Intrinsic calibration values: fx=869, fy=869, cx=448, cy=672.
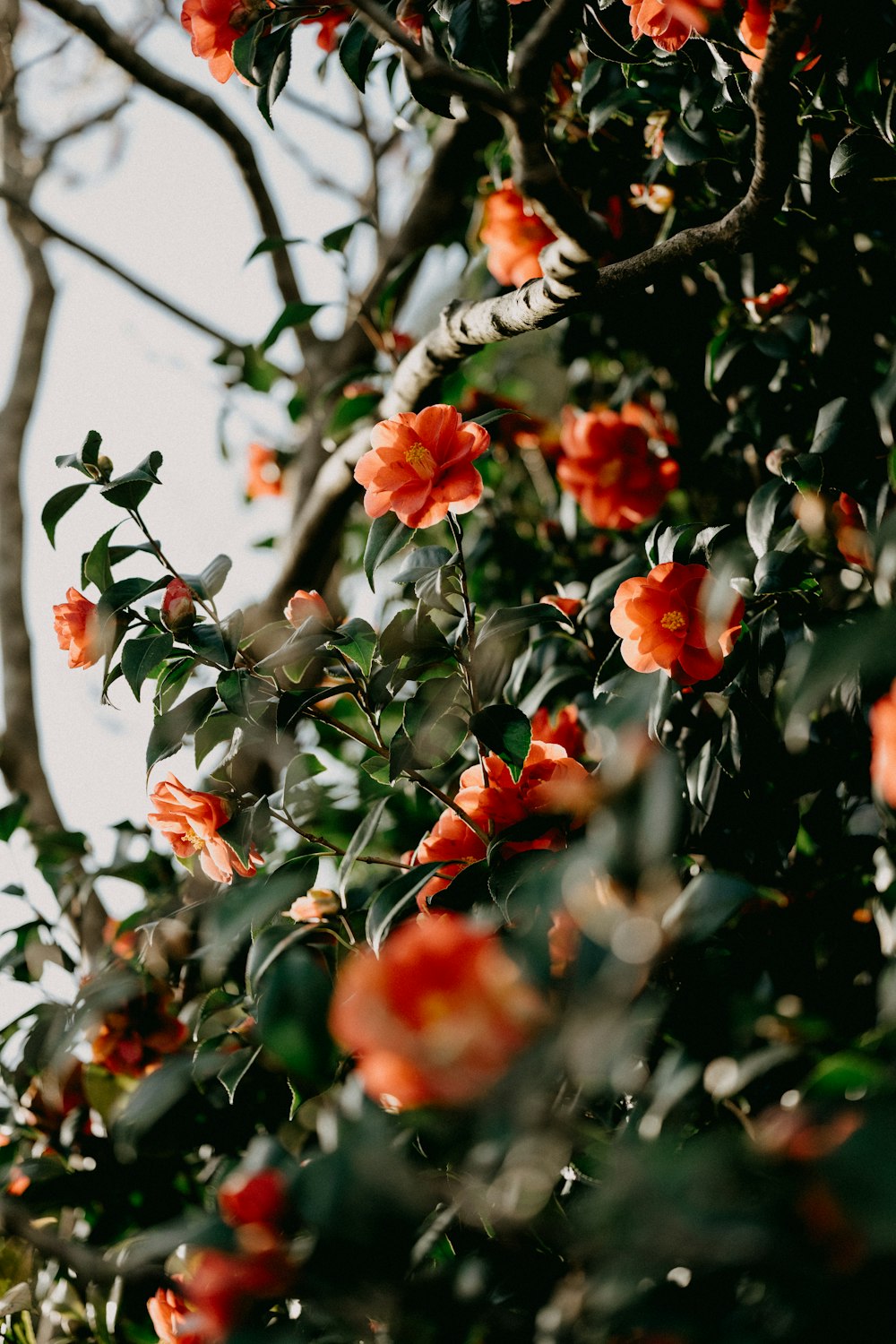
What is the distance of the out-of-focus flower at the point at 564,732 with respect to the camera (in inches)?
35.4

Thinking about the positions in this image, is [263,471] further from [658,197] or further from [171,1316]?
[171,1316]

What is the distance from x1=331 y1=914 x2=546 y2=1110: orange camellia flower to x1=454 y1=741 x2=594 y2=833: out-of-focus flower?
298mm

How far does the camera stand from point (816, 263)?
3.35 ft

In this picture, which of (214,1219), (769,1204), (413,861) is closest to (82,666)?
(413,861)

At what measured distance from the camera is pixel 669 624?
664mm

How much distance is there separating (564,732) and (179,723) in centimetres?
40

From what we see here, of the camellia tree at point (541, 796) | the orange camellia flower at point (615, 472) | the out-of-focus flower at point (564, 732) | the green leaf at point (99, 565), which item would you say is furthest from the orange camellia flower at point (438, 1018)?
the orange camellia flower at point (615, 472)

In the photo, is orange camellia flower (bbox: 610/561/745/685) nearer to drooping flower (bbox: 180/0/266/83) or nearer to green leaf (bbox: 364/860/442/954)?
green leaf (bbox: 364/860/442/954)

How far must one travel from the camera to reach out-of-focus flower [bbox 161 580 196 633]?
0.66 metres

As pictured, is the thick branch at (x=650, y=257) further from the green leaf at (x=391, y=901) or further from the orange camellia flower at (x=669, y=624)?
the green leaf at (x=391, y=901)

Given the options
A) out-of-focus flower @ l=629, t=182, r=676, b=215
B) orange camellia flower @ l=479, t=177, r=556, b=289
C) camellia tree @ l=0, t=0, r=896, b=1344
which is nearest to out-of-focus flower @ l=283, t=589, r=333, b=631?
camellia tree @ l=0, t=0, r=896, b=1344

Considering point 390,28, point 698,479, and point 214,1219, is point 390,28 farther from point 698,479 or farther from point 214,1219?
point 698,479

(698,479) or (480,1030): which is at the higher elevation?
(480,1030)

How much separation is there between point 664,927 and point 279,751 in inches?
14.9
